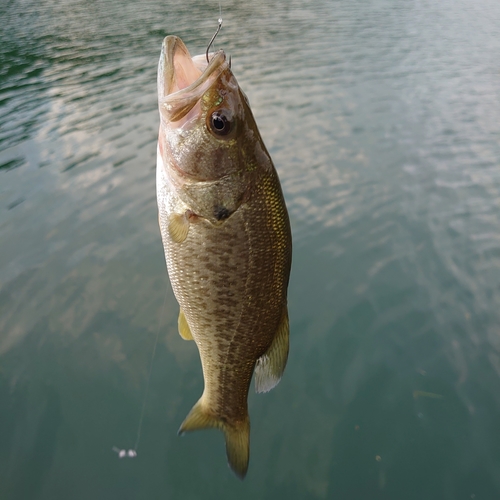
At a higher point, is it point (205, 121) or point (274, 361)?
point (205, 121)

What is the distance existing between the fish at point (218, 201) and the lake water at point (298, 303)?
8.52ft

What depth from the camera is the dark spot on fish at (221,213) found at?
6.76 ft

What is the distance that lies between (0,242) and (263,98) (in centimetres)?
754

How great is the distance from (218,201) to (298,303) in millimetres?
3873

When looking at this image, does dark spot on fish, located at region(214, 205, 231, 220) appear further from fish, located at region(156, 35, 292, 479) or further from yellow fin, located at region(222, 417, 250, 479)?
yellow fin, located at region(222, 417, 250, 479)

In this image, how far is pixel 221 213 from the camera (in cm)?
206

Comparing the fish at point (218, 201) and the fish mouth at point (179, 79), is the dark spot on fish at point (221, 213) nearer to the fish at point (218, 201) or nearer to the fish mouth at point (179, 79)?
the fish at point (218, 201)

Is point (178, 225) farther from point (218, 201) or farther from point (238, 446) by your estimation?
point (238, 446)

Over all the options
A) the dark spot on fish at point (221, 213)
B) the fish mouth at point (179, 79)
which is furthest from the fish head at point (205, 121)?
the dark spot on fish at point (221, 213)

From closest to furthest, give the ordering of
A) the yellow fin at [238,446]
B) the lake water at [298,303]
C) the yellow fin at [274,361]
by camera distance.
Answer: the yellow fin at [274,361]
the yellow fin at [238,446]
the lake water at [298,303]

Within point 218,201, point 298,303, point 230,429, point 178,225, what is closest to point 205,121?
point 218,201

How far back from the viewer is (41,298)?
577cm

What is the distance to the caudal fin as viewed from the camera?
2.46 m

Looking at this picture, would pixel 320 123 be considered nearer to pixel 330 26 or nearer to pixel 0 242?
pixel 0 242
